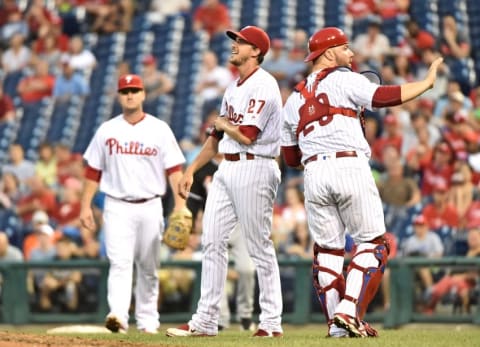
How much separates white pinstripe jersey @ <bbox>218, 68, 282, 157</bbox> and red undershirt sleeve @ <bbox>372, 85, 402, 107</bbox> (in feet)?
2.76

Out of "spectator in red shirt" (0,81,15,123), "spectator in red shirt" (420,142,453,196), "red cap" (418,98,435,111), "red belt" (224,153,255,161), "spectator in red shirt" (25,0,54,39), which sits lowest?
"red belt" (224,153,255,161)

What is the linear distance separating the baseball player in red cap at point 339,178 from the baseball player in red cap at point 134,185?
2.12 metres

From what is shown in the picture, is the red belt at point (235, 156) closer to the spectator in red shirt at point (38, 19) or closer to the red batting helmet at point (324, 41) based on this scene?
the red batting helmet at point (324, 41)

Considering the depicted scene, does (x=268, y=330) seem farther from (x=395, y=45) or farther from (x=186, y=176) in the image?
(x=395, y=45)

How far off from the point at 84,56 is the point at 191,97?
8.11 feet

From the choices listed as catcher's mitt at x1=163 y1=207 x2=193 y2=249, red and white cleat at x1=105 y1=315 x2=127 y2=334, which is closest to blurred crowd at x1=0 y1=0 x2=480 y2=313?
catcher's mitt at x1=163 y1=207 x2=193 y2=249

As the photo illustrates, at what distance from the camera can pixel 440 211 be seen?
39.3ft

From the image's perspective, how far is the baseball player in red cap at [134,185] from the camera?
902 centimetres

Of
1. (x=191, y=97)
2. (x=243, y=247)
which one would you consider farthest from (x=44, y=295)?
(x=191, y=97)

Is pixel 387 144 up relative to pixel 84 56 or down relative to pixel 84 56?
down

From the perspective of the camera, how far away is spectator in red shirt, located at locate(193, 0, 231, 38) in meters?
17.1

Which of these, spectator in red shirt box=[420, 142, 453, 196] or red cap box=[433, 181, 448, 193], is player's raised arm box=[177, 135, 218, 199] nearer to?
red cap box=[433, 181, 448, 193]

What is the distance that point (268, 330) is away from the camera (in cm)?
752

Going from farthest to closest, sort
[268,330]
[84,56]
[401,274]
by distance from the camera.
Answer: [84,56] < [401,274] < [268,330]
